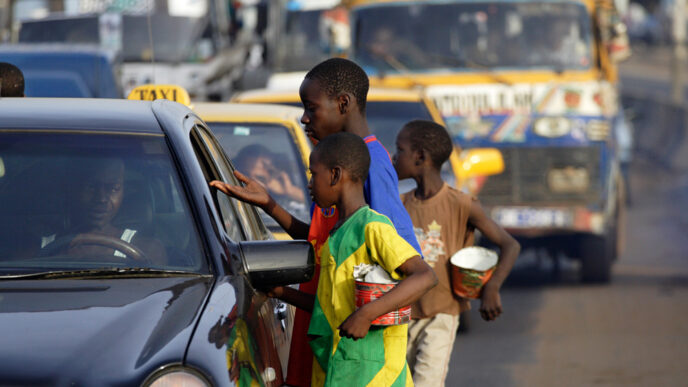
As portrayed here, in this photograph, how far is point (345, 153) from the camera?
3758 millimetres

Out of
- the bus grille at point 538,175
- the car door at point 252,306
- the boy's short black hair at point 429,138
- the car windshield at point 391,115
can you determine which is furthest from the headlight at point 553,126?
the car door at point 252,306

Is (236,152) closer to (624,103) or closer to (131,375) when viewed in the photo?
(131,375)

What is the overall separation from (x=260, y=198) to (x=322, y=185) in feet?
1.00

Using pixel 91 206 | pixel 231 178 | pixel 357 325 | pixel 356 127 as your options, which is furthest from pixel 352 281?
pixel 231 178

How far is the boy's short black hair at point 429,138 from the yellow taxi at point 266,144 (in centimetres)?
129

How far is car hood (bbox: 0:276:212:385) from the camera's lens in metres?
2.86

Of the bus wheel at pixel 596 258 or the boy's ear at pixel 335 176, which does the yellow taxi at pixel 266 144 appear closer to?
the boy's ear at pixel 335 176

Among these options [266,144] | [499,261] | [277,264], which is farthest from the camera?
[266,144]

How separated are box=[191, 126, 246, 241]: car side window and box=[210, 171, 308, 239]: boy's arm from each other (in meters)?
0.11

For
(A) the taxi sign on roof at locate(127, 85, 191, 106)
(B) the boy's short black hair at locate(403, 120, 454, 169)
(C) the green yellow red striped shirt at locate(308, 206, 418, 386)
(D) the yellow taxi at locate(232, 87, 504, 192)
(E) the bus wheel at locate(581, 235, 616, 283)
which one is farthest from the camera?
(E) the bus wheel at locate(581, 235, 616, 283)

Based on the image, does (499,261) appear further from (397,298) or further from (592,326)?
(592,326)

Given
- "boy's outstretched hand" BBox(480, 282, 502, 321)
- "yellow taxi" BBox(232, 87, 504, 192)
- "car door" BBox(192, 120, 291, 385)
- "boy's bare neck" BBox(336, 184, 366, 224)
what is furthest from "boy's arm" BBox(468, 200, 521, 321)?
"yellow taxi" BBox(232, 87, 504, 192)

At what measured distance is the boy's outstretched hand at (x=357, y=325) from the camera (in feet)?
11.5

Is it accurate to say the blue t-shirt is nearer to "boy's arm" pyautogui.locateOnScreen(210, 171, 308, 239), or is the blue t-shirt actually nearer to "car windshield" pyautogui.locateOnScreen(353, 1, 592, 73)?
"boy's arm" pyautogui.locateOnScreen(210, 171, 308, 239)
